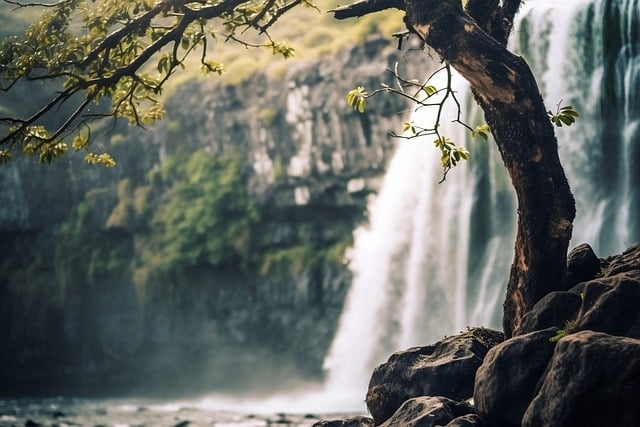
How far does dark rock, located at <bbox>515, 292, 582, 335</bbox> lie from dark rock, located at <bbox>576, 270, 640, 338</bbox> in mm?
616

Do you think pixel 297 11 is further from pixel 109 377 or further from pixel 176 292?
pixel 109 377

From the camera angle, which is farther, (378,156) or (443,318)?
(378,156)

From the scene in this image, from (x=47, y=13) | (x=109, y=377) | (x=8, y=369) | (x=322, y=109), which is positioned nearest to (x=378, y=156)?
(x=322, y=109)

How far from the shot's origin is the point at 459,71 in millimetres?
9609

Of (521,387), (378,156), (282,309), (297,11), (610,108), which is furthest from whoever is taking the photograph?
(297,11)

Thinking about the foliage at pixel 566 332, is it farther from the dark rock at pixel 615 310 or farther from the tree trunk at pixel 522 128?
the tree trunk at pixel 522 128

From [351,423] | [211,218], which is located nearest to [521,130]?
[351,423]

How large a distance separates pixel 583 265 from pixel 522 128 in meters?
1.88

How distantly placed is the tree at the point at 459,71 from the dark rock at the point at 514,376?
1403 mm

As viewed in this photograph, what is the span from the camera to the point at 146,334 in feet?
129

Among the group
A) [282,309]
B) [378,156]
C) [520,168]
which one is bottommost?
[520,168]

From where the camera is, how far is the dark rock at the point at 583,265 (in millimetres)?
10156

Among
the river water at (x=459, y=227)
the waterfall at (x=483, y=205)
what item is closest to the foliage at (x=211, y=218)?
the river water at (x=459, y=227)

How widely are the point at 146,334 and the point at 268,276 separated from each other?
22.1 feet
